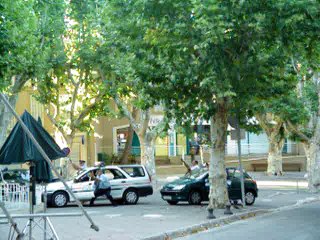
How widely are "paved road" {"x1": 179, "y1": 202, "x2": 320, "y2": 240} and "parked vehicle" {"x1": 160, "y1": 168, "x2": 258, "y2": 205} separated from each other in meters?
3.94

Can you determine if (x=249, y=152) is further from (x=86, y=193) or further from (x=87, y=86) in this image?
(x=86, y=193)

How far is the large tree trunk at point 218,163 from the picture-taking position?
19.3 meters

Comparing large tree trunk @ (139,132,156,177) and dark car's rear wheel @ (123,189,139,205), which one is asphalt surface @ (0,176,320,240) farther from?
large tree trunk @ (139,132,156,177)

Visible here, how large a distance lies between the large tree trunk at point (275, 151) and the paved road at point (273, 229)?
21784mm

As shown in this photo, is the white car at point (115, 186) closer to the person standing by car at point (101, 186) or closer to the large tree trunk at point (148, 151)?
the person standing by car at point (101, 186)

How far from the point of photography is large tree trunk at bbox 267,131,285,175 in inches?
1580

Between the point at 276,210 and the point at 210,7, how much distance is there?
306 inches

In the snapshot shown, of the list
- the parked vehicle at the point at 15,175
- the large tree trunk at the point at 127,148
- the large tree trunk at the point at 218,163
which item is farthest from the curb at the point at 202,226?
the large tree trunk at the point at 127,148

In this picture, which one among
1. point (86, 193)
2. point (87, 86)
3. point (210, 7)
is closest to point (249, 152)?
point (87, 86)

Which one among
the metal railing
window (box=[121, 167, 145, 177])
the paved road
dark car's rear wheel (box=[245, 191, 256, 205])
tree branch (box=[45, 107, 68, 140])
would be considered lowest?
the paved road

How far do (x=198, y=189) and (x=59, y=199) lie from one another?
16.8ft

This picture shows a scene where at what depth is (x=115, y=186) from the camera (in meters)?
23.7

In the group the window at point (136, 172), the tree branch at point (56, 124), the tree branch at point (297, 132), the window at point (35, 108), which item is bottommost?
the window at point (136, 172)

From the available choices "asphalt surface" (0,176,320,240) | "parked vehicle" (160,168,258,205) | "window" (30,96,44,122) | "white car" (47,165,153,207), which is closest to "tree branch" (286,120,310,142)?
"asphalt surface" (0,176,320,240)
